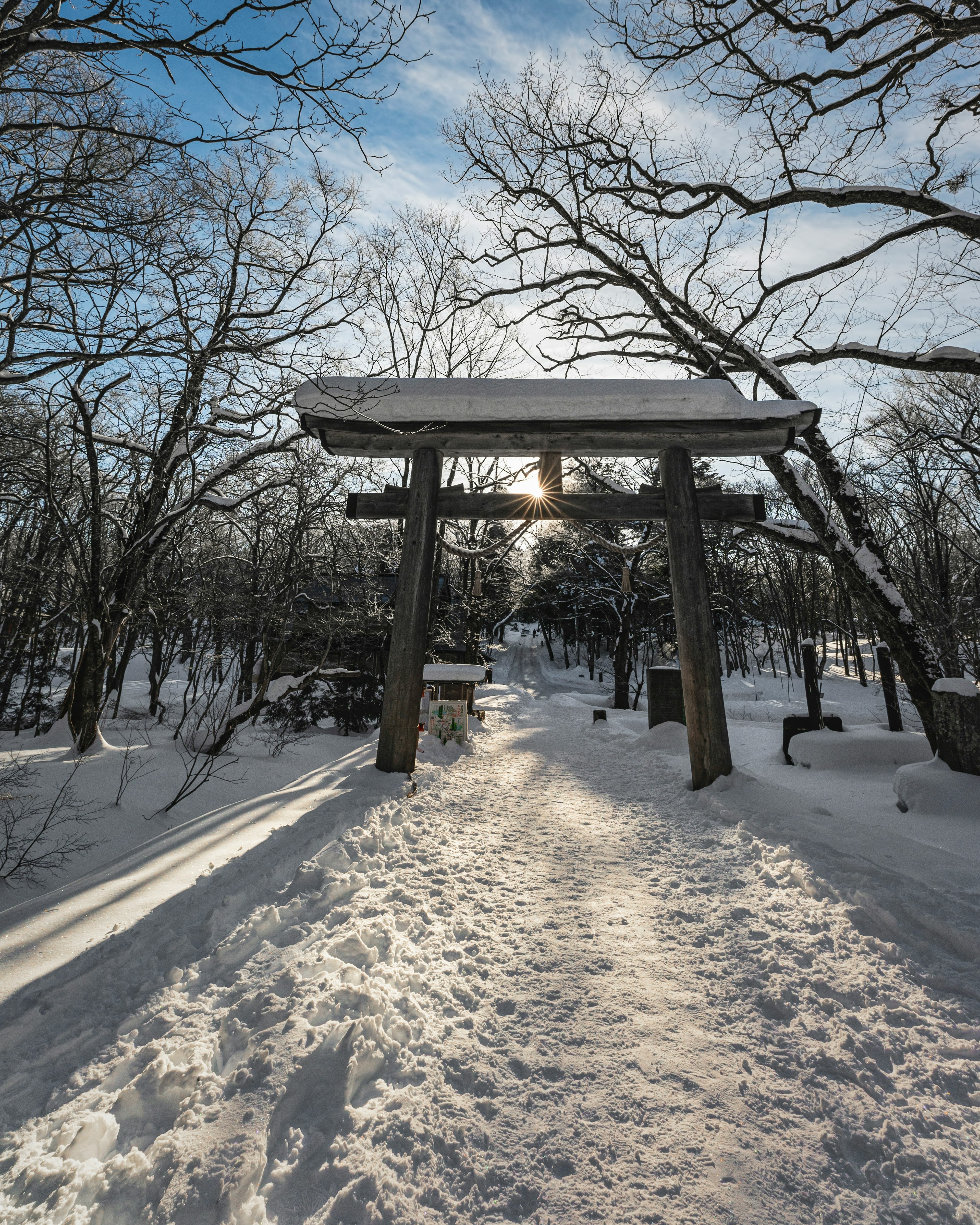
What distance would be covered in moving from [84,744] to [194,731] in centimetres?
141

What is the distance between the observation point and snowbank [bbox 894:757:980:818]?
15.7 ft

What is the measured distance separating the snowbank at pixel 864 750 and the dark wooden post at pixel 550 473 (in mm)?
5070

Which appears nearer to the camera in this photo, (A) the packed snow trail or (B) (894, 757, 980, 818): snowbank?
(A) the packed snow trail

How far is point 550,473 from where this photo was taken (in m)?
6.02

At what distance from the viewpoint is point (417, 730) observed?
538 cm

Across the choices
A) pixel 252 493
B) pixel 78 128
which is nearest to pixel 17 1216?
pixel 78 128

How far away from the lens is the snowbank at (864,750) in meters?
6.90

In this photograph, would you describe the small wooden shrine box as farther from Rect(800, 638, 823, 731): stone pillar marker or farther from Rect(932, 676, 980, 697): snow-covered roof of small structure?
Rect(932, 676, 980, 697): snow-covered roof of small structure

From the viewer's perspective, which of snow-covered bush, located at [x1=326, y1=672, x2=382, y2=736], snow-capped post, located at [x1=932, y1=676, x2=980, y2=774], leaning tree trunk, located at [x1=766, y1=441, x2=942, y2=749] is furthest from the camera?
snow-covered bush, located at [x1=326, y1=672, x2=382, y2=736]

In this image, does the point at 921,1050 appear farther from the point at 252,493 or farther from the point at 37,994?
the point at 252,493

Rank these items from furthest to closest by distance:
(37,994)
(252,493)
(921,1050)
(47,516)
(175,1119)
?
(252,493)
(47,516)
(37,994)
(921,1050)
(175,1119)

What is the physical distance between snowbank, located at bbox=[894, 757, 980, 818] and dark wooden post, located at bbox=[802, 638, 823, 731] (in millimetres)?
3199

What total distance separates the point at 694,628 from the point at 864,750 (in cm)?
356

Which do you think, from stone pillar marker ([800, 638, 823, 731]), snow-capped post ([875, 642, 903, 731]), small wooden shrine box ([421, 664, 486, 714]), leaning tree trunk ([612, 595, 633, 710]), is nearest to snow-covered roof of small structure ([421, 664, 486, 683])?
small wooden shrine box ([421, 664, 486, 714])
